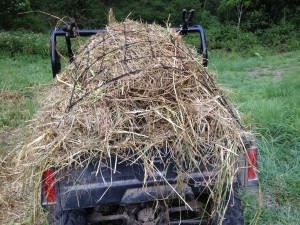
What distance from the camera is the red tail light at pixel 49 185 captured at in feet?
7.98

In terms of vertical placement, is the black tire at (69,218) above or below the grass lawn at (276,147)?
above

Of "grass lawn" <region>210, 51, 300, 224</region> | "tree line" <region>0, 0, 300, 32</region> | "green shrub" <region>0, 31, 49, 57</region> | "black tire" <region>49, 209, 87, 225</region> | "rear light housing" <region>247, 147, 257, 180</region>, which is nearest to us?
"rear light housing" <region>247, 147, 257, 180</region>

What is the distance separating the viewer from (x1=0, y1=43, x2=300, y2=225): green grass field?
12.2 ft

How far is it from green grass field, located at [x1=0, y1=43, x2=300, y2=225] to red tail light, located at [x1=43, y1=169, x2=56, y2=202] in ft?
4.67

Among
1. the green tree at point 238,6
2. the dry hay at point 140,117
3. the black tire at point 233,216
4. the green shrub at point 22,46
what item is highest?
the dry hay at point 140,117

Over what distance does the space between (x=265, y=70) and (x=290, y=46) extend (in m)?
5.48

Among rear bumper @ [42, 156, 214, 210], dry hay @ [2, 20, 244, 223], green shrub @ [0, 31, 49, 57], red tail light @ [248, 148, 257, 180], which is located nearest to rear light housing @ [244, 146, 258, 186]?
red tail light @ [248, 148, 257, 180]

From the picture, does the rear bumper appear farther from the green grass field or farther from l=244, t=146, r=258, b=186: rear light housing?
the green grass field

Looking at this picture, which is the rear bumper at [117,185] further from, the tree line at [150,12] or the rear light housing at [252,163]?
the tree line at [150,12]

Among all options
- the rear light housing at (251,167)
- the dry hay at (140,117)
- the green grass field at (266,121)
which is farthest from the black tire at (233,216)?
the green grass field at (266,121)

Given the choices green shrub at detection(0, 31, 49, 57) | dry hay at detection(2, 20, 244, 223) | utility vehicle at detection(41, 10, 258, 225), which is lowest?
green shrub at detection(0, 31, 49, 57)

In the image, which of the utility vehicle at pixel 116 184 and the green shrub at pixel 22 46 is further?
the green shrub at pixel 22 46

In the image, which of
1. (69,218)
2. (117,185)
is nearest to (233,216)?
(117,185)

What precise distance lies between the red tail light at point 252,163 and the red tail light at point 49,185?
1168 mm
